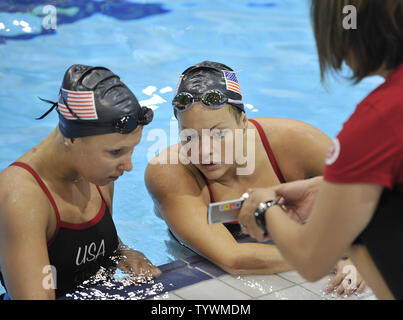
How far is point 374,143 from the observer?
1943mm

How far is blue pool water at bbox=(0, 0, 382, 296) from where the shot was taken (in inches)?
309

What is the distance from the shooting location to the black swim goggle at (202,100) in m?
4.08

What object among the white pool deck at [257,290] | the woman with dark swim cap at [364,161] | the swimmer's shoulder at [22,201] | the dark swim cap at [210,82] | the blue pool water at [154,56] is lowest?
the blue pool water at [154,56]

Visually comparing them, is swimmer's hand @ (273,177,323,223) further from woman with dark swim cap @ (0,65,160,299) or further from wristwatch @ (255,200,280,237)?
woman with dark swim cap @ (0,65,160,299)

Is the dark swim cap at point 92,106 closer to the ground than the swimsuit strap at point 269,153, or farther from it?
farther from it

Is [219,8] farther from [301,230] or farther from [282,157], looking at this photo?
[301,230]

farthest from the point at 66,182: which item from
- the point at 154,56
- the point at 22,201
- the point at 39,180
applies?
the point at 154,56

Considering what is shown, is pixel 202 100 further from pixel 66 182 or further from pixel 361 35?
pixel 361 35

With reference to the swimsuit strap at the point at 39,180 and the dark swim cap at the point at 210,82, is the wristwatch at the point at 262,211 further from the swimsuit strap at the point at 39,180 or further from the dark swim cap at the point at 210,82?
the dark swim cap at the point at 210,82

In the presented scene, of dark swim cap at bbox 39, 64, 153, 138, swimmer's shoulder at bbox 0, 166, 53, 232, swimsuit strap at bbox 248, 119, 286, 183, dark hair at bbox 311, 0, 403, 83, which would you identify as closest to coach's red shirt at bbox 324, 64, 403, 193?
dark hair at bbox 311, 0, 403, 83

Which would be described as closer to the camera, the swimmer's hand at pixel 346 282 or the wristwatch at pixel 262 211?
the wristwatch at pixel 262 211

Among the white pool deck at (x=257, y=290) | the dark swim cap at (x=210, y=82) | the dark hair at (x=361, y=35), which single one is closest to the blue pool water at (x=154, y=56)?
the dark swim cap at (x=210, y=82)

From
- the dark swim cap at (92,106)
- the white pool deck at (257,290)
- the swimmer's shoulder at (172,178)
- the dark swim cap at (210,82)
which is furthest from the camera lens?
the swimmer's shoulder at (172,178)

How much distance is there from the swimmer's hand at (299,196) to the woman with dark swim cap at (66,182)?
100 centimetres
